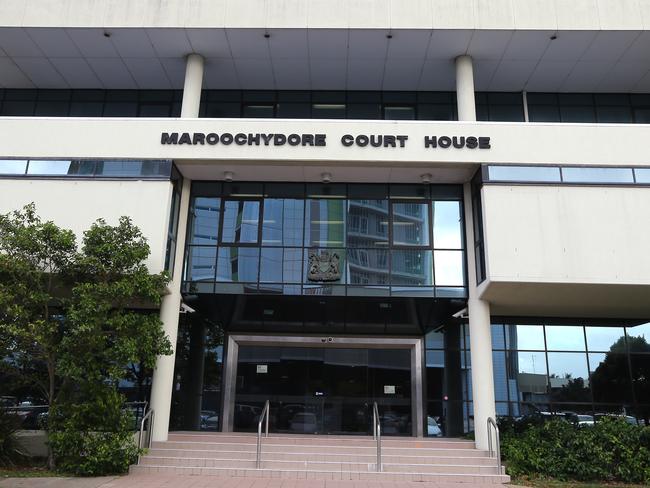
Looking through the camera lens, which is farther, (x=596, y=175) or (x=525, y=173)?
(x=525, y=173)

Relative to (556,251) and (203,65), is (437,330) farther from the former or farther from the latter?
(203,65)

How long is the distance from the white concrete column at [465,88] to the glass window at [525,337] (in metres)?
5.82

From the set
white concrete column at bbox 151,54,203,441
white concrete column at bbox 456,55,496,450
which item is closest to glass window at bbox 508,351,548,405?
white concrete column at bbox 456,55,496,450

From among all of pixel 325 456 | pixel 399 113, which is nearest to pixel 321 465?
pixel 325 456

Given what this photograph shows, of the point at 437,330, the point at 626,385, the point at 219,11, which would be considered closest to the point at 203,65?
the point at 219,11

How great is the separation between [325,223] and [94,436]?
719cm

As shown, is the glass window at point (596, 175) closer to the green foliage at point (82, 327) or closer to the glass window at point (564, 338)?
the glass window at point (564, 338)

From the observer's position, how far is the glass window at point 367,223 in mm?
14172

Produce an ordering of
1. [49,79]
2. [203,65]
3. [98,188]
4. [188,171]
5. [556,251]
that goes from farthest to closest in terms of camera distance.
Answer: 1. [49,79]
2. [203,65]
3. [188,171]
4. [98,188]
5. [556,251]

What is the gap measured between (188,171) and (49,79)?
19.7 feet

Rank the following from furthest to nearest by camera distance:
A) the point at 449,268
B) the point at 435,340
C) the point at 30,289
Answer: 1. the point at 435,340
2. the point at 449,268
3. the point at 30,289

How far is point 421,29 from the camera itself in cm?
1398

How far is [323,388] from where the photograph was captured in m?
15.8

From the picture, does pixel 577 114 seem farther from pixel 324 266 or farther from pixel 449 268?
pixel 324 266
